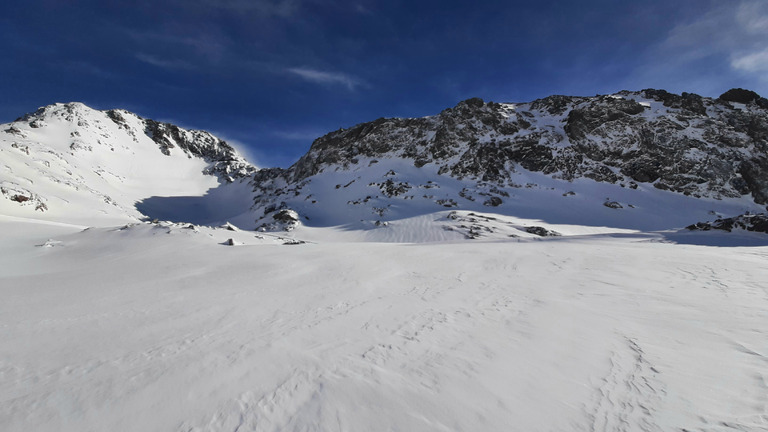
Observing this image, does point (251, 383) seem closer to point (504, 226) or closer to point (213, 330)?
point (213, 330)

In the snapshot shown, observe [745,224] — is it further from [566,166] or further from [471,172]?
A: [471,172]

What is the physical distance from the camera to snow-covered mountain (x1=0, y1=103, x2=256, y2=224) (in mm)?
28938

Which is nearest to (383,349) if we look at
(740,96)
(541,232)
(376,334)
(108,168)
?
(376,334)

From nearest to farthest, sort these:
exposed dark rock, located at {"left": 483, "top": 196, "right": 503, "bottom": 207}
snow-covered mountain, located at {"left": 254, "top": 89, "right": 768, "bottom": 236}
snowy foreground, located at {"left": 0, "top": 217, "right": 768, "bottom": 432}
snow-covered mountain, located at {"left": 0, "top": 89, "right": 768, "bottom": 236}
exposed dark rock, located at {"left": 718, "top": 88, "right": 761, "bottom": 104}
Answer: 1. snowy foreground, located at {"left": 0, "top": 217, "right": 768, "bottom": 432}
2. snow-covered mountain, located at {"left": 0, "top": 89, "right": 768, "bottom": 236}
3. snow-covered mountain, located at {"left": 254, "top": 89, "right": 768, "bottom": 236}
4. exposed dark rock, located at {"left": 483, "top": 196, "right": 503, "bottom": 207}
5. exposed dark rock, located at {"left": 718, "top": 88, "right": 761, "bottom": 104}

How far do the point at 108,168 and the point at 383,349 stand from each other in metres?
76.9

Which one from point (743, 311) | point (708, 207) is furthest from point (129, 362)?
point (708, 207)

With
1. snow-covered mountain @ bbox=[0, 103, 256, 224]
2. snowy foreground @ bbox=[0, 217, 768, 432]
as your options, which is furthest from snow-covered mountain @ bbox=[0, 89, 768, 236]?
snowy foreground @ bbox=[0, 217, 768, 432]

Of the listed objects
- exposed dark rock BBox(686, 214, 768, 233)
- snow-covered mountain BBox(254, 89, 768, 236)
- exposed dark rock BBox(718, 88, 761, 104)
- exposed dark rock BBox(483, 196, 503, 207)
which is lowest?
exposed dark rock BBox(686, 214, 768, 233)

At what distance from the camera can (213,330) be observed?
552cm

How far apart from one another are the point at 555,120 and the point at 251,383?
6044 centimetres

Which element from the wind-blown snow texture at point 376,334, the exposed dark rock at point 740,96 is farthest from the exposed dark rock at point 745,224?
the exposed dark rock at point 740,96

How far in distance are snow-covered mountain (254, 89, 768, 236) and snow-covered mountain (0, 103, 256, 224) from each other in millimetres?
17041

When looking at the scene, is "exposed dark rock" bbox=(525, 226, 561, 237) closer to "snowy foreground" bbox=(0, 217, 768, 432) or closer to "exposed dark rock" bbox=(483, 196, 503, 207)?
"exposed dark rock" bbox=(483, 196, 503, 207)

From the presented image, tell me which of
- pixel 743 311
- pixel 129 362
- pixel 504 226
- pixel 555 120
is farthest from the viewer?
pixel 555 120
